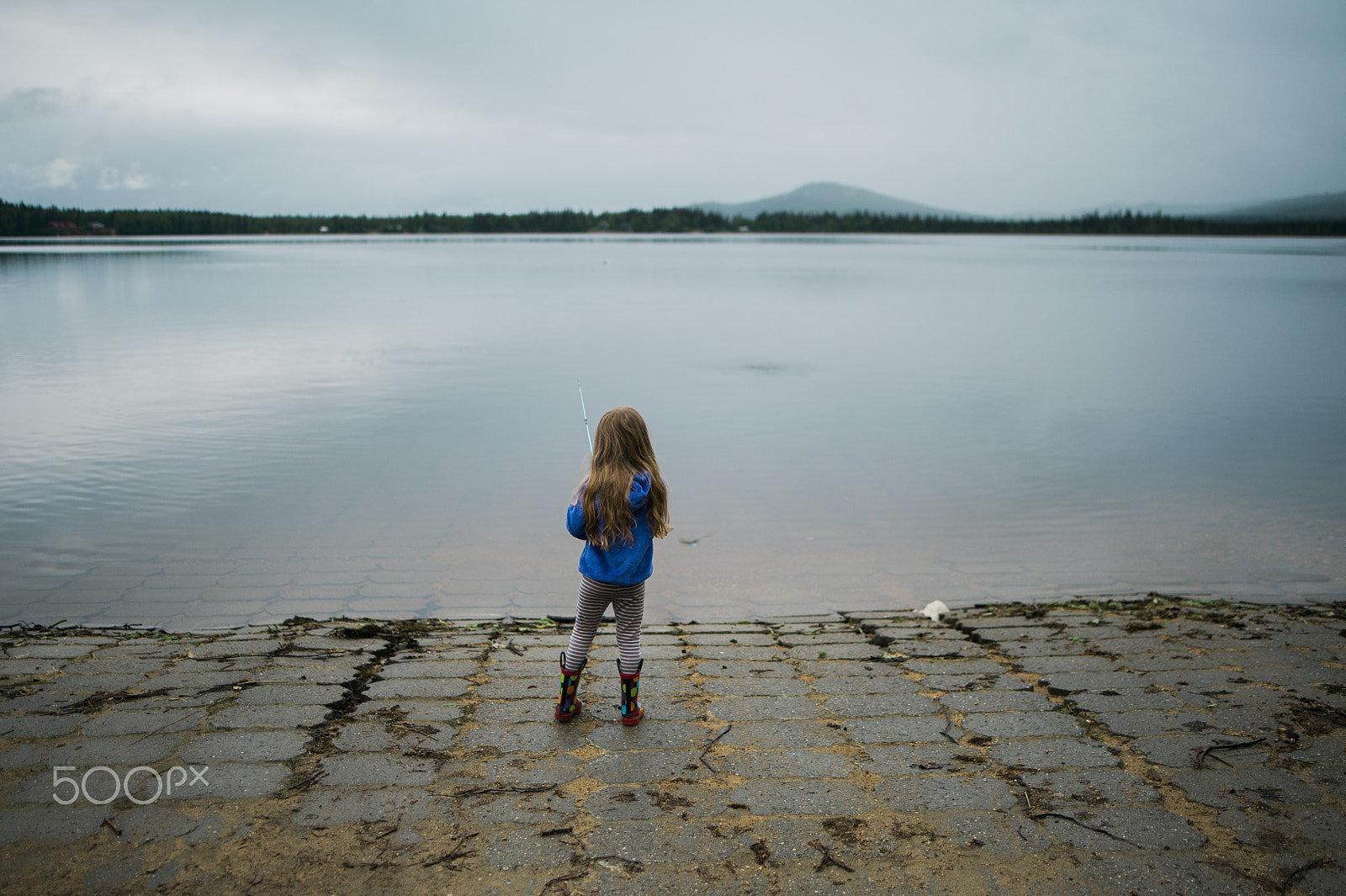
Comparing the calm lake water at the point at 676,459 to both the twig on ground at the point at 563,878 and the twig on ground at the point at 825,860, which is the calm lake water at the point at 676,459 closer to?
the twig on ground at the point at 825,860

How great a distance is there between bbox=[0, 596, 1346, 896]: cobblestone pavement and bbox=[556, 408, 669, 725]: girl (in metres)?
0.21

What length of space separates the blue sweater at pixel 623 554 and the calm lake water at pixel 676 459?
7.62 feet

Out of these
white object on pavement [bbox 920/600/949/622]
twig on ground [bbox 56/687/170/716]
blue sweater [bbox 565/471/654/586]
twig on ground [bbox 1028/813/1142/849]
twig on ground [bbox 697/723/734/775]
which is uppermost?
blue sweater [bbox 565/471/654/586]

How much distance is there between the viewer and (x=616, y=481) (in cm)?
354

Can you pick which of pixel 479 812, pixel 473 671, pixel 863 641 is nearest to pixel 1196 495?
pixel 863 641

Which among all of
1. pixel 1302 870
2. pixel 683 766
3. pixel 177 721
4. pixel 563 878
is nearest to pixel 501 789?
pixel 563 878

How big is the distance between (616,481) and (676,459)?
7189 millimetres

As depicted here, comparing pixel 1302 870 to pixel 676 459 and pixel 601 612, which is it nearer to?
pixel 601 612

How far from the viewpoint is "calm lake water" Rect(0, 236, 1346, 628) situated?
6.54 metres

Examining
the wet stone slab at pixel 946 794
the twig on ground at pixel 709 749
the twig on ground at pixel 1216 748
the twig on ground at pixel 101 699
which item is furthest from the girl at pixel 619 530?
the twig on ground at pixel 1216 748

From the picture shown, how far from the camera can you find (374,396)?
47.7ft

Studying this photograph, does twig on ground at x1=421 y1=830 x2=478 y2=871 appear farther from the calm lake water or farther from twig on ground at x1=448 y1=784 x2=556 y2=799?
the calm lake water

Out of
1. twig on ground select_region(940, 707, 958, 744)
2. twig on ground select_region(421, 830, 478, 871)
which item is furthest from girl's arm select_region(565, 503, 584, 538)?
twig on ground select_region(940, 707, 958, 744)

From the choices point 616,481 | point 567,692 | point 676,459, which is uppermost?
point 616,481
